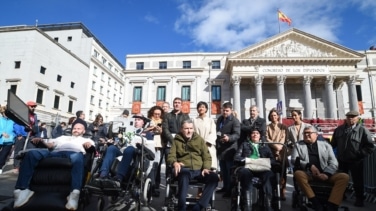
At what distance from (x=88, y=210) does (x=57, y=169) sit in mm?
990

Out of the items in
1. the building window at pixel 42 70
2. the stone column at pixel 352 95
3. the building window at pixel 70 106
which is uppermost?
the building window at pixel 42 70

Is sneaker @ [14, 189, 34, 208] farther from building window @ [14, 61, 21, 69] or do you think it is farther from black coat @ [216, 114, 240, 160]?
building window @ [14, 61, 21, 69]

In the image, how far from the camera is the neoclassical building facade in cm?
2858

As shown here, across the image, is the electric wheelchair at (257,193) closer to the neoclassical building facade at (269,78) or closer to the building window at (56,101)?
the neoclassical building facade at (269,78)

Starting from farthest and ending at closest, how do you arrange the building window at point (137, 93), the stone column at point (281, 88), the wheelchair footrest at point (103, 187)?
the building window at point (137, 93), the stone column at point (281, 88), the wheelchair footrest at point (103, 187)

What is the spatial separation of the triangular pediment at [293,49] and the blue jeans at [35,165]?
27.6 metres

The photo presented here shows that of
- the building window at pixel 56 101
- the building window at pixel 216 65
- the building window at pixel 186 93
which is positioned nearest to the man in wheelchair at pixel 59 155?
the building window at pixel 186 93

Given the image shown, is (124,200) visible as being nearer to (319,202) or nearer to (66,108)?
(319,202)

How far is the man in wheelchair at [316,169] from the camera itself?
3619 mm

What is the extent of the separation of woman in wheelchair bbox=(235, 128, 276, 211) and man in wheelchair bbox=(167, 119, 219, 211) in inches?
19.5

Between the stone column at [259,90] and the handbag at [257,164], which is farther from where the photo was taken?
the stone column at [259,90]

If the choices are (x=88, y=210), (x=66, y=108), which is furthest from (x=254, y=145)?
(x=66, y=108)

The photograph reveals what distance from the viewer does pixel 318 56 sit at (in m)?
28.9

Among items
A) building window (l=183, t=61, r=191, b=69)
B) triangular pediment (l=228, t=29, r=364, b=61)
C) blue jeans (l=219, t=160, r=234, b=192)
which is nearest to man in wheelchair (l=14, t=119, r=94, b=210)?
blue jeans (l=219, t=160, r=234, b=192)
